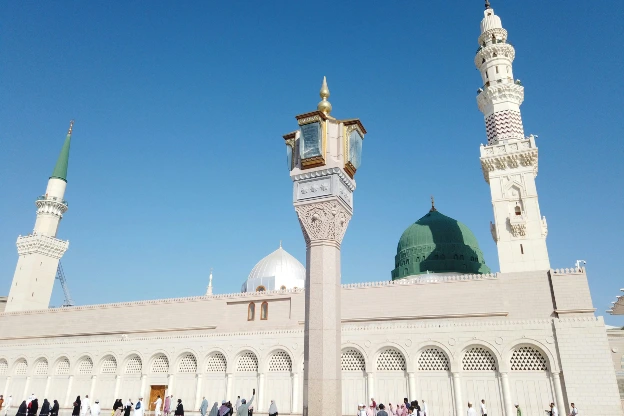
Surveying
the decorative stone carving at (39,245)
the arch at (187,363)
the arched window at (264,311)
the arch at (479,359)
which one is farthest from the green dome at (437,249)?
the decorative stone carving at (39,245)

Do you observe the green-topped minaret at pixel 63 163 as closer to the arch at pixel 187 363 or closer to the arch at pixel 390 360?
the arch at pixel 187 363

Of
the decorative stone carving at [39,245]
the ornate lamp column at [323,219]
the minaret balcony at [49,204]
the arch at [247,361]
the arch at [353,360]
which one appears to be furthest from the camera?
the minaret balcony at [49,204]

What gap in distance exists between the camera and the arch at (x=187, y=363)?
22062 mm

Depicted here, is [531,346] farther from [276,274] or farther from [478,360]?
[276,274]

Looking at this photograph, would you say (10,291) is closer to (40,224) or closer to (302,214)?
(40,224)

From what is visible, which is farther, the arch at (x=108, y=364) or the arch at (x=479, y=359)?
the arch at (x=108, y=364)

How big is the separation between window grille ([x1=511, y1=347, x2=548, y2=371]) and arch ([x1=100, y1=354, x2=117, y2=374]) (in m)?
19.6

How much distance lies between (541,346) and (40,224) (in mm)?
31391

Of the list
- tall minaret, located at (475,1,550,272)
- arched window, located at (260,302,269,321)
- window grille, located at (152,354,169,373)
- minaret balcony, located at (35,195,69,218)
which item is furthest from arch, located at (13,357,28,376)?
tall minaret, located at (475,1,550,272)

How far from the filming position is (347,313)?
20.1 meters

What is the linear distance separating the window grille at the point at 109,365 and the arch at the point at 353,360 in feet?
41.5

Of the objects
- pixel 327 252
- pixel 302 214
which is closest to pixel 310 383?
pixel 327 252

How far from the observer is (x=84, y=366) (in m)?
24.2

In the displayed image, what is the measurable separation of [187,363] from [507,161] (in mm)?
19113
